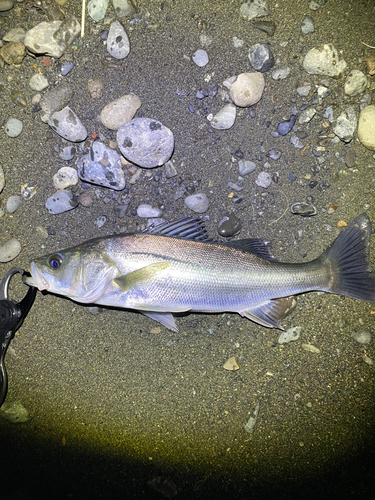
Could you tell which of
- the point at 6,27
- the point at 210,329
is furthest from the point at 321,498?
the point at 6,27

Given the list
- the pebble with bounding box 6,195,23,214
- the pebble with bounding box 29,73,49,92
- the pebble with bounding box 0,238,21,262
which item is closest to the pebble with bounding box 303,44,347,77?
the pebble with bounding box 29,73,49,92

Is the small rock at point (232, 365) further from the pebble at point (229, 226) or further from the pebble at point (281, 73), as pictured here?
the pebble at point (281, 73)

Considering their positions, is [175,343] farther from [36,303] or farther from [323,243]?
[323,243]

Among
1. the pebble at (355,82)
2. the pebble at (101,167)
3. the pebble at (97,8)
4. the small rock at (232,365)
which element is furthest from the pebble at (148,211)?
the pebble at (355,82)

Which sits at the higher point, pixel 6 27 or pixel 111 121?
pixel 6 27

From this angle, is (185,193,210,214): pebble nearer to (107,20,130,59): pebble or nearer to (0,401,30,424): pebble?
(107,20,130,59): pebble

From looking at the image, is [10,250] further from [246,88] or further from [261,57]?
[261,57]
